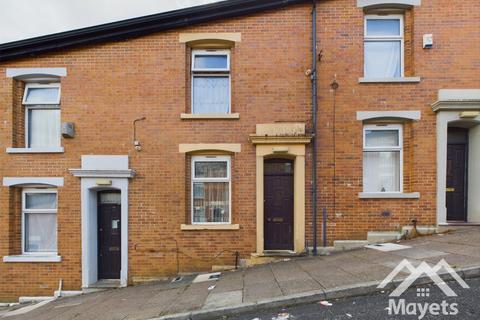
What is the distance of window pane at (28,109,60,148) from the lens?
314 inches

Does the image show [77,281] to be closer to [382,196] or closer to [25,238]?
[25,238]

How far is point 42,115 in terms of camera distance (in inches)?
316

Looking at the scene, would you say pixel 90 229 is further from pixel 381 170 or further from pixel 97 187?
pixel 381 170

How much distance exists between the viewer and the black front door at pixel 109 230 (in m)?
7.95

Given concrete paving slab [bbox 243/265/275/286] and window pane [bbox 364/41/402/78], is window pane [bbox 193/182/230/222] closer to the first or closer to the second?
concrete paving slab [bbox 243/265/275/286]

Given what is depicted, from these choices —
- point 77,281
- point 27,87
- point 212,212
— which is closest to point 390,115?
point 212,212

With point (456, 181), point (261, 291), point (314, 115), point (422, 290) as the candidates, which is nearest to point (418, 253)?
point (422, 290)

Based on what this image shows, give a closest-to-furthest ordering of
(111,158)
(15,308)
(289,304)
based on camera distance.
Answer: (289,304)
(15,308)
(111,158)

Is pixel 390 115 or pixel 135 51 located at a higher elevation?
pixel 135 51

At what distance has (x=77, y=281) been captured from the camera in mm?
7516

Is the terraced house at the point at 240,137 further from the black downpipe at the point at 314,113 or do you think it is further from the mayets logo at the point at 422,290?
the mayets logo at the point at 422,290

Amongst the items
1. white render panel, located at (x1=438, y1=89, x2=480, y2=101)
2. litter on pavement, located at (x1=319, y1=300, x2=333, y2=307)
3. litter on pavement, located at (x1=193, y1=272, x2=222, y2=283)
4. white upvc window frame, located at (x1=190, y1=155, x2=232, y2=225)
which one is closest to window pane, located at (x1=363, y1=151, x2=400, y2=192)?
white render panel, located at (x1=438, y1=89, x2=480, y2=101)

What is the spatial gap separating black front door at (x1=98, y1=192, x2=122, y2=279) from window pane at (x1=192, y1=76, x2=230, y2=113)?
11.7 ft

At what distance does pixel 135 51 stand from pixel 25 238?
6246mm
